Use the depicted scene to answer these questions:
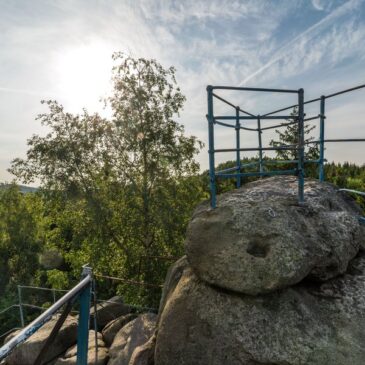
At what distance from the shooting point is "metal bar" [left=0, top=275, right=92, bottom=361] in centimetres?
149

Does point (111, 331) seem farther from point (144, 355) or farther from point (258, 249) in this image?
Answer: point (258, 249)

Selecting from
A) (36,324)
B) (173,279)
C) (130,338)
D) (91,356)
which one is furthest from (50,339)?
(91,356)

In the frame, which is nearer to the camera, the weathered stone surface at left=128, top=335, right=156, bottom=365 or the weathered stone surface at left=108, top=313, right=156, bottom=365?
the weathered stone surface at left=128, top=335, right=156, bottom=365

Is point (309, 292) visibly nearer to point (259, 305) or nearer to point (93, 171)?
point (259, 305)

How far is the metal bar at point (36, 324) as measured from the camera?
4.87ft

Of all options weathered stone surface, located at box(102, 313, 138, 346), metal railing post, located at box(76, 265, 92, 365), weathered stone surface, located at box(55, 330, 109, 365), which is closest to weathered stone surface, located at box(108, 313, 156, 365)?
weathered stone surface, located at box(55, 330, 109, 365)

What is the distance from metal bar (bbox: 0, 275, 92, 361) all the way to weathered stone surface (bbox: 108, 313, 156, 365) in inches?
137

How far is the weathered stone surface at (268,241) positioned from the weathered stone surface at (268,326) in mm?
177

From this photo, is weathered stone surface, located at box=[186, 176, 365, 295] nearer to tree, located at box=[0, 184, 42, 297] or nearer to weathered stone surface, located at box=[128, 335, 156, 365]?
weathered stone surface, located at box=[128, 335, 156, 365]

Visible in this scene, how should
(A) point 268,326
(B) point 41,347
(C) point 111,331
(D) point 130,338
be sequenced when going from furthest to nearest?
(C) point 111,331 → (B) point 41,347 → (D) point 130,338 → (A) point 268,326

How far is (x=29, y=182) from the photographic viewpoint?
1391cm

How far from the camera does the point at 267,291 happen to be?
346 centimetres

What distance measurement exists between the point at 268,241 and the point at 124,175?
34.6ft

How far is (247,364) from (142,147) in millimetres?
11029
